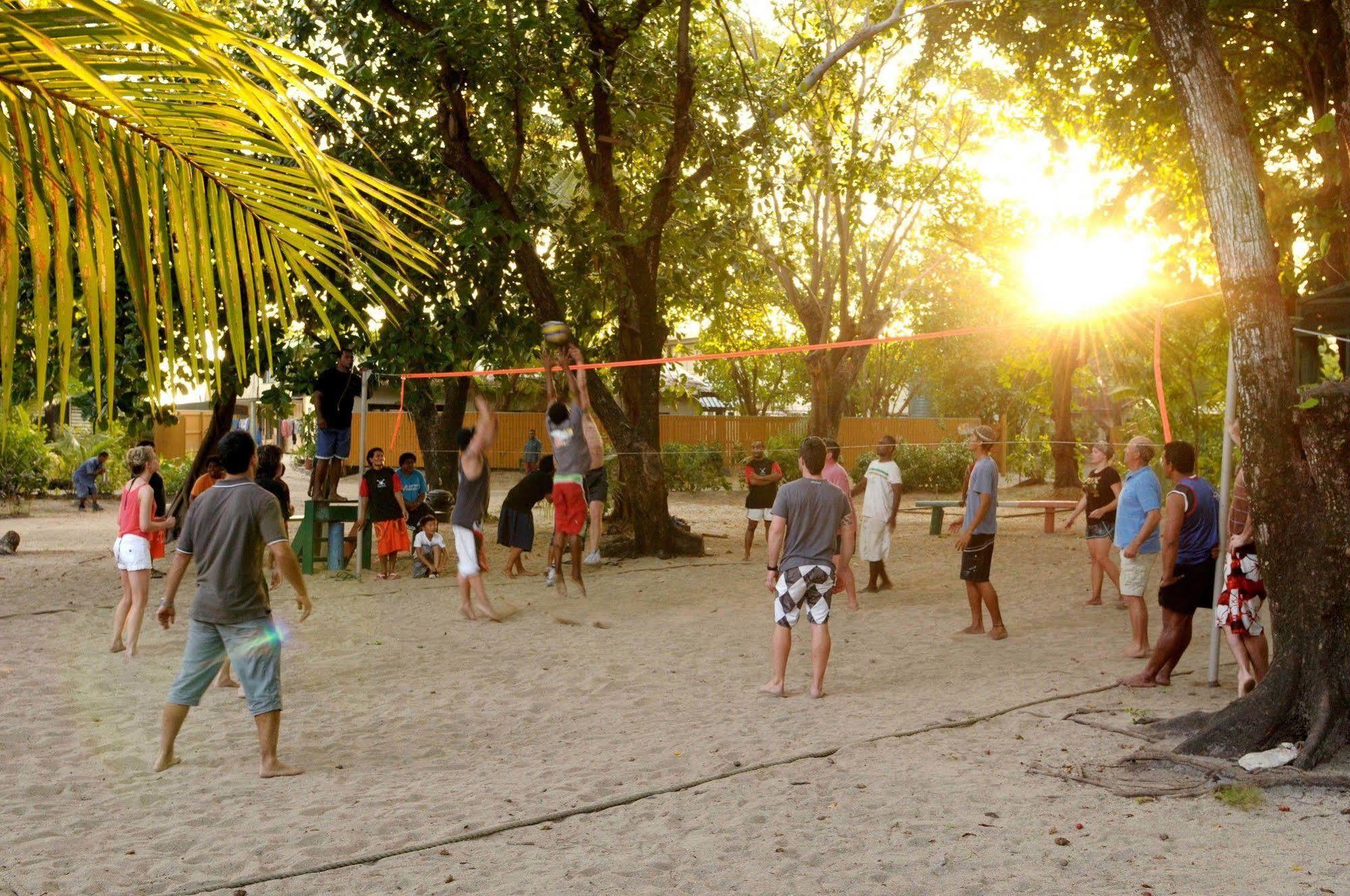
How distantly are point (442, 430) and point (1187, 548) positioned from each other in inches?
559

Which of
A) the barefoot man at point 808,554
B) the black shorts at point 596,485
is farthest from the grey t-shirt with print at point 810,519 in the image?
the black shorts at point 596,485

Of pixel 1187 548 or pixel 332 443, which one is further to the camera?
pixel 332 443

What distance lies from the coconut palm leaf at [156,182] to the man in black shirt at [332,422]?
1129 centimetres

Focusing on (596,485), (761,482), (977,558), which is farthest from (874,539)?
(596,485)

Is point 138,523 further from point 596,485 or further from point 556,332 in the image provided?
point 596,485

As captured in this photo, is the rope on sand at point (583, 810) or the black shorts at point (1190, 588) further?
the black shorts at point (1190, 588)

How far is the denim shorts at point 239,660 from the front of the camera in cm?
555

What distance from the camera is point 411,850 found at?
4621 millimetres

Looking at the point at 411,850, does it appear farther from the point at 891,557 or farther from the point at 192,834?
the point at 891,557

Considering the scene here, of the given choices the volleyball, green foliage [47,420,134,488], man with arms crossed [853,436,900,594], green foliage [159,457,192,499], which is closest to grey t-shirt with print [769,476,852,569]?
man with arms crossed [853,436,900,594]

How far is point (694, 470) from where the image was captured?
91.5 ft

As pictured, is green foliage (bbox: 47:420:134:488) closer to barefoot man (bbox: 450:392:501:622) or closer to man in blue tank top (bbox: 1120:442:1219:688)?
barefoot man (bbox: 450:392:501:622)

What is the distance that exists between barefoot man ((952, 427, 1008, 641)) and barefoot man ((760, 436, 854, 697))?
199 cm

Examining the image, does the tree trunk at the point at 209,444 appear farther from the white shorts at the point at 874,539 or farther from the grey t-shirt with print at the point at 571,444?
the white shorts at the point at 874,539
